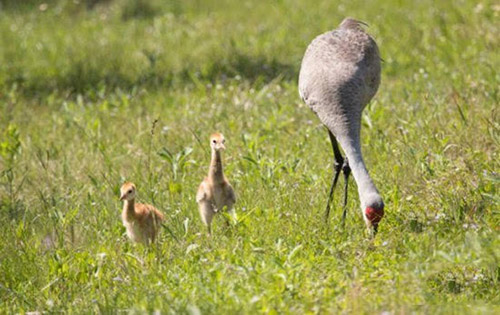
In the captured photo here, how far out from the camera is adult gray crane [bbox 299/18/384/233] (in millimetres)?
6520

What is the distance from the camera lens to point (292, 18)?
13914mm

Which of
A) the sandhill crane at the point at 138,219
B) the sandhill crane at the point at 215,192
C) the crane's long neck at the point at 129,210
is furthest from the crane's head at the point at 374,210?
the crane's long neck at the point at 129,210

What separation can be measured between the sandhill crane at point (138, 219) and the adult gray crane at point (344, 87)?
131 cm

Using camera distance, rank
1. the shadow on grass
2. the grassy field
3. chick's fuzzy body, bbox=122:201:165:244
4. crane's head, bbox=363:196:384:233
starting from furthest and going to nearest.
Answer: the shadow on grass → chick's fuzzy body, bbox=122:201:165:244 → crane's head, bbox=363:196:384:233 → the grassy field

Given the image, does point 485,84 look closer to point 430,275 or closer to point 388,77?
point 388,77

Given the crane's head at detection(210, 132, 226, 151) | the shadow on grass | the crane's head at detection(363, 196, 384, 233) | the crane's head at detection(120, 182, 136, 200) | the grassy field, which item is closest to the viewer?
the grassy field

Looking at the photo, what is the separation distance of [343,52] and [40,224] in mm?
2823

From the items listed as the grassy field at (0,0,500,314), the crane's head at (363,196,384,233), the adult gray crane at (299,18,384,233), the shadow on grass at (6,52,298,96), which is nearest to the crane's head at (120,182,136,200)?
the grassy field at (0,0,500,314)

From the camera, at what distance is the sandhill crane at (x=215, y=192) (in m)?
6.86

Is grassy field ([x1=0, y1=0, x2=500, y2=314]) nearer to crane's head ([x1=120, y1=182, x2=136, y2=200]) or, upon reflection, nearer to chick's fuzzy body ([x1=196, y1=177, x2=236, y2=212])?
chick's fuzzy body ([x1=196, y1=177, x2=236, y2=212])

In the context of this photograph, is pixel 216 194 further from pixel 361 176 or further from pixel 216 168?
pixel 361 176

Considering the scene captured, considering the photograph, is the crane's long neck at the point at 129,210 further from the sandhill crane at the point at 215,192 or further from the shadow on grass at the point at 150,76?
the shadow on grass at the point at 150,76

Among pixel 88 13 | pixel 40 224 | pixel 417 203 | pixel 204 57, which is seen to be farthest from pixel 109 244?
pixel 88 13

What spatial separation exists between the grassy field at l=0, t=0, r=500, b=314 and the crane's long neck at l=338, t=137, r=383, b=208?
279 millimetres
